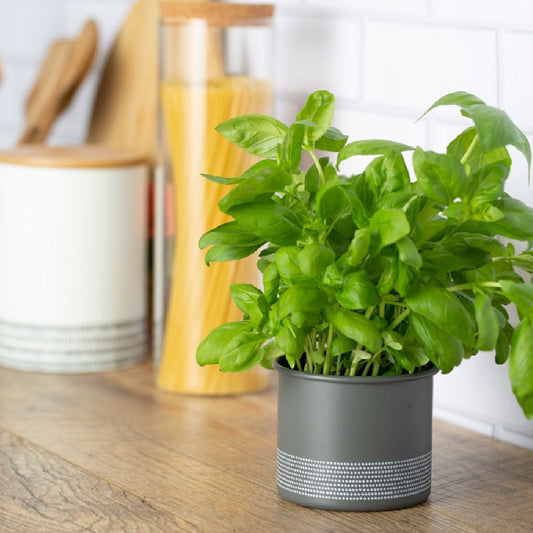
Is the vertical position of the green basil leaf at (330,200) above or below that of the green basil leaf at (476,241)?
above

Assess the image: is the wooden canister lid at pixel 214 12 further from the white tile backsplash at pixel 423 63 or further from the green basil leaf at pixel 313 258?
the green basil leaf at pixel 313 258

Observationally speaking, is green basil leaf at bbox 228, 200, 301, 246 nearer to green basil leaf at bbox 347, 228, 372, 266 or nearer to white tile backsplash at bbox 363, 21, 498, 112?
green basil leaf at bbox 347, 228, 372, 266

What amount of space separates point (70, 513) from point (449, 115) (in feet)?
1.70

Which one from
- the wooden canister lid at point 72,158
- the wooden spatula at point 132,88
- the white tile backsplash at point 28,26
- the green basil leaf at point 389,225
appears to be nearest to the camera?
the green basil leaf at point 389,225

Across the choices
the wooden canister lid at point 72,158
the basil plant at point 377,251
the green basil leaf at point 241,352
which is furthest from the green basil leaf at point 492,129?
the wooden canister lid at point 72,158

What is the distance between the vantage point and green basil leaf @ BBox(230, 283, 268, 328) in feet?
2.44

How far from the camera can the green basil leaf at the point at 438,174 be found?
0.67 metres

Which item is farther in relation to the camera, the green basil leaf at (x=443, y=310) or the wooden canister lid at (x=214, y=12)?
the wooden canister lid at (x=214, y=12)

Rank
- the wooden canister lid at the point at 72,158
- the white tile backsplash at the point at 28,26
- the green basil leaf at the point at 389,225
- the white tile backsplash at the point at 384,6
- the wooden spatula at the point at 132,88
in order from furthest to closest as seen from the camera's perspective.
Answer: the white tile backsplash at the point at 28,26
the wooden spatula at the point at 132,88
the wooden canister lid at the point at 72,158
the white tile backsplash at the point at 384,6
the green basil leaf at the point at 389,225

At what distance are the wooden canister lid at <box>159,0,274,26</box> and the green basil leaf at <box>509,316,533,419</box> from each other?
0.55 m

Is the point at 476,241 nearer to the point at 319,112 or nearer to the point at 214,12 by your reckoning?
the point at 319,112

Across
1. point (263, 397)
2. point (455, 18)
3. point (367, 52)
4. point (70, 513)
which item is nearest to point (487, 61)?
point (455, 18)

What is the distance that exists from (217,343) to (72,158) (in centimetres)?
50

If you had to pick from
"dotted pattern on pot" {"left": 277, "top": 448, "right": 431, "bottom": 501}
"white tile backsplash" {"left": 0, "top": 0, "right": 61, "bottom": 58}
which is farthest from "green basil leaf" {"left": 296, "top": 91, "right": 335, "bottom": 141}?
"white tile backsplash" {"left": 0, "top": 0, "right": 61, "bottom": 58}
